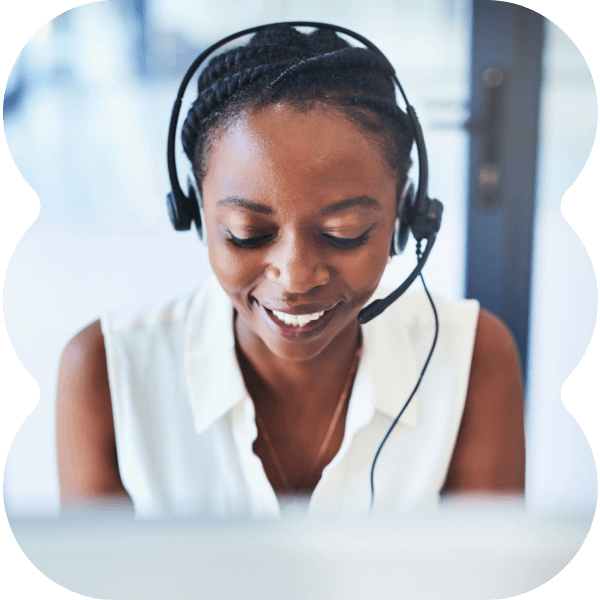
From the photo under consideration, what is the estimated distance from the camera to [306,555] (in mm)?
932

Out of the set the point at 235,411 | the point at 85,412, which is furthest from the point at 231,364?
the point at 85,412

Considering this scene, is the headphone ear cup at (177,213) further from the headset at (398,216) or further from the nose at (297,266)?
the nose at (297,266)

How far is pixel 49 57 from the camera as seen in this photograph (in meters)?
0.87

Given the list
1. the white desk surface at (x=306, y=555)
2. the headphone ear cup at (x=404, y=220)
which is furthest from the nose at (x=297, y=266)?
the white desk surface at (x=306, y=555)

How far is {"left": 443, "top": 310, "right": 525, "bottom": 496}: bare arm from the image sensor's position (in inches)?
36.6

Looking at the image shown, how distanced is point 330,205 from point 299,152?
0.07 meters

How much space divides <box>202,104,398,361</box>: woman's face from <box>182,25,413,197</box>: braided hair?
0.04 ft

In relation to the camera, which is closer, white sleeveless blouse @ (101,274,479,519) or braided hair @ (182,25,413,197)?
braided hair @ (182,25,413,197)

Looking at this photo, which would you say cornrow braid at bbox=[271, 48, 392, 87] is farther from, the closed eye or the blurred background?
the closed eye

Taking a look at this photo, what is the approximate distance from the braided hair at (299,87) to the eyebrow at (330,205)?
0.17 feet

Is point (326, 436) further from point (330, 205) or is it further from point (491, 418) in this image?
point (330, 205)

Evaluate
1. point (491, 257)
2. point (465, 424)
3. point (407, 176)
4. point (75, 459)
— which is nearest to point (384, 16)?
point (407, 176)

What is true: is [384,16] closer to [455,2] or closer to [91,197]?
[455,2]

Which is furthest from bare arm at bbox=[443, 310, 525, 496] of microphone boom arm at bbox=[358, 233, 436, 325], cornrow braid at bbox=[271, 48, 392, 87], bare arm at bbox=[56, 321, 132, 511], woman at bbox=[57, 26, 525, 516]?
bare arm at bbox=[56, 321, 132, 511]
